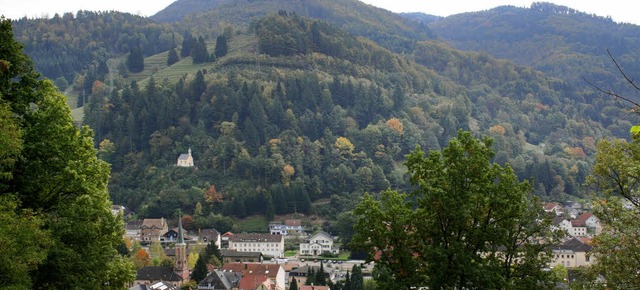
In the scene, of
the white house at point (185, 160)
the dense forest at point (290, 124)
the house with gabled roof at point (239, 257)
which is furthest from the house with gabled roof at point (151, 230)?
the white house at point (185, 160)

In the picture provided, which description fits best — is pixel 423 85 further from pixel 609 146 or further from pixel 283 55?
pixel 609 146

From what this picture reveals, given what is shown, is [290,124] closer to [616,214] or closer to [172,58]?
[172,58]

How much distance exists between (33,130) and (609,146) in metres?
11.2

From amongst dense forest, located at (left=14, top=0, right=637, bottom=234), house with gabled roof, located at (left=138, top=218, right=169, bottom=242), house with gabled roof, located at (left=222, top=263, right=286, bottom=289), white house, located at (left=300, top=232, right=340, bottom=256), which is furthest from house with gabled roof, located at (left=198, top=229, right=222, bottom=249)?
house with gabled roof, located at (left=222, top=263, right=286, bottom=289)

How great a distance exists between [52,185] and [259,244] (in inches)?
2595

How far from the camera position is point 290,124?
112 m

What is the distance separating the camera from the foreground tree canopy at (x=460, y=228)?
1440cm

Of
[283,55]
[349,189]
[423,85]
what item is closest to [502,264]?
[349,189]

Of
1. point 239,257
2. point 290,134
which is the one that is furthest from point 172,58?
point 239,257

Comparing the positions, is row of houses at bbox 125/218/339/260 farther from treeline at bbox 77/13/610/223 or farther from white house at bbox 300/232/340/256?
treeline at bbox 77/13/610/223

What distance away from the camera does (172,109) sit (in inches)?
4454

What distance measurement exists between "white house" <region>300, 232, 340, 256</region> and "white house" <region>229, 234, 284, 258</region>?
2.52m

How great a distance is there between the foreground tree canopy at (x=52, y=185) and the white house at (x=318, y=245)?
6446 centimetres

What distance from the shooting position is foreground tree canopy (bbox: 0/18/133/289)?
42.9 ft
